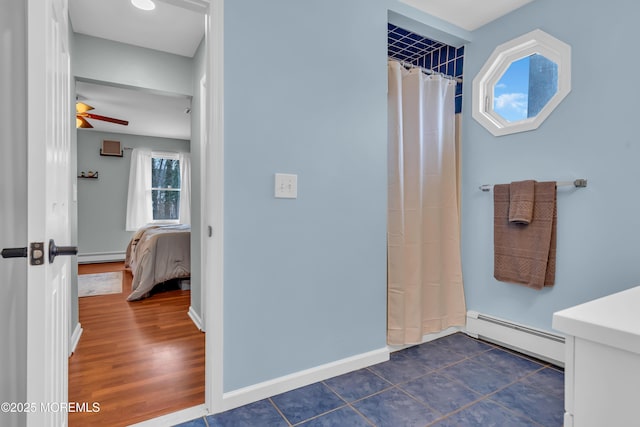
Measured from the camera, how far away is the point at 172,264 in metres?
3.87

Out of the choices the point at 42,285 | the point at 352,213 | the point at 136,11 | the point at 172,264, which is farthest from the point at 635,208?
the point at 172,264

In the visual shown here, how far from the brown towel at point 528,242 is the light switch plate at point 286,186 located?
1544 millimetres

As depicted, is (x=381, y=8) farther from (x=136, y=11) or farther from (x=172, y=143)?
(x=172, y=143)

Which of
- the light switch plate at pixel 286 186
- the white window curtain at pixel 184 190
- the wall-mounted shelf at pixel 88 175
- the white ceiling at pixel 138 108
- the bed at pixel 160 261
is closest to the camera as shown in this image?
the light switch plate at pixel 286 186

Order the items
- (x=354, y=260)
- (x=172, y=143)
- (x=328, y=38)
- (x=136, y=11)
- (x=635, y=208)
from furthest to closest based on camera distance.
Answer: (x=172, y=143), (x=136, y=11), (x=354, y=260), (x=328, y=38), (x=635, y=208)

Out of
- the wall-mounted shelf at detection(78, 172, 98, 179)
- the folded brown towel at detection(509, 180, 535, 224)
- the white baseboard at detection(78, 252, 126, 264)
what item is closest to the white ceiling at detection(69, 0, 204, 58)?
the folded brown towel at detection(509, 180, 535, 224)

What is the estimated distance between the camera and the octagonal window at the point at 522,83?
2.17 meters

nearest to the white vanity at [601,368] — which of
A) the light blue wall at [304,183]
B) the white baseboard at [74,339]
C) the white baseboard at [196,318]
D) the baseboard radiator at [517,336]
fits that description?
the light blue wall at [304,183]

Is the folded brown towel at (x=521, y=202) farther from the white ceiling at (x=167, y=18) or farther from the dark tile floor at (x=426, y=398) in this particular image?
the white ceiling at (x=167, y=18)

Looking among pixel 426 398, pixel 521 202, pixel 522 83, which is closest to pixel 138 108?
pixel 522 83

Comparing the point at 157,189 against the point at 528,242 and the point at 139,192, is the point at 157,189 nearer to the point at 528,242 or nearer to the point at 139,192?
the point at 139,192

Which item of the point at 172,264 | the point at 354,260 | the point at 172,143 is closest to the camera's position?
the point at 354,260

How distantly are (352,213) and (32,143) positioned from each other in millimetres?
1545

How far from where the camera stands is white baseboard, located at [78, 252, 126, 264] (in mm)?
5922
